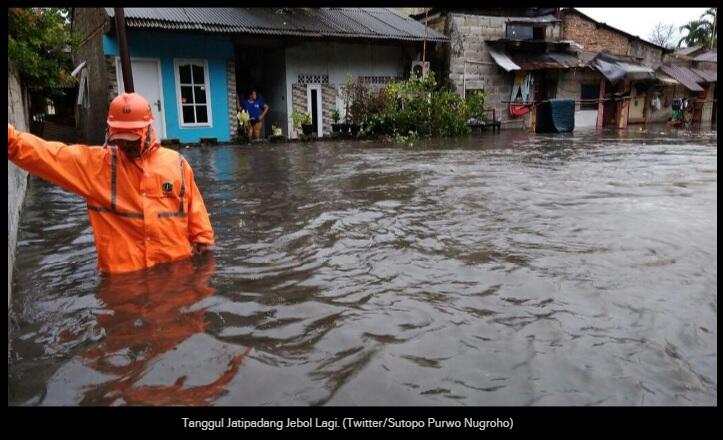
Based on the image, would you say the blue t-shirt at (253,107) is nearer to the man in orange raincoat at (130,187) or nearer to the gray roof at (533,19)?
the gray roof at (533,19)

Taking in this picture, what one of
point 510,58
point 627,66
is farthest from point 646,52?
point 510,58

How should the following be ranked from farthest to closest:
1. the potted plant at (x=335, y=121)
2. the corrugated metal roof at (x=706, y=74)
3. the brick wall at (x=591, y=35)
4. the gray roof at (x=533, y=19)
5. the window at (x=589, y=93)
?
1. the corrugated metal roof at (x=706, y=74)
2. the window at (x=589, y=93)
3. the brick wall at (x=591, y=35)
4. the gray roof at (x=533, y=19)
5. the potted plant at (x=335, y=121)

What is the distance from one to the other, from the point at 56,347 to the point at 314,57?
16.7 metres

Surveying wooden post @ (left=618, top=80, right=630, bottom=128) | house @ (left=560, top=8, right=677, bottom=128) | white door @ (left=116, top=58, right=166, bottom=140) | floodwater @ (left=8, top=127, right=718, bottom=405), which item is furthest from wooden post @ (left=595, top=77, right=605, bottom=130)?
floodwater @ (left=8, top=127, right=718, bottom=405)

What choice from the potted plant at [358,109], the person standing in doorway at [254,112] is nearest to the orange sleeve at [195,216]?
the person standing in doorway at [254,112]

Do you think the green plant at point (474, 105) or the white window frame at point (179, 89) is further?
the green plant at point (474, 105)

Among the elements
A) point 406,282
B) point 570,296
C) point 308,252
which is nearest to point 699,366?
point 570,296

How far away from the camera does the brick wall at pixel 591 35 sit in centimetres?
2489

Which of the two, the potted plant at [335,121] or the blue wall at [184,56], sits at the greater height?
the blue wall at [184,56]

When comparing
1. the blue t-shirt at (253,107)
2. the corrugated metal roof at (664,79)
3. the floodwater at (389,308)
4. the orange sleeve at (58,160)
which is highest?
the corrugated metal roof at (664,79)

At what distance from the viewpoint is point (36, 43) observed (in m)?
11.4

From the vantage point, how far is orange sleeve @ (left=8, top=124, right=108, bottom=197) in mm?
3188

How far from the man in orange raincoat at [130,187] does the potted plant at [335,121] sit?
47.9 feet
